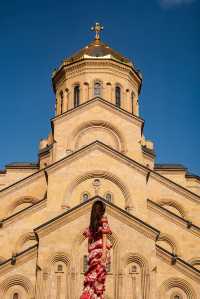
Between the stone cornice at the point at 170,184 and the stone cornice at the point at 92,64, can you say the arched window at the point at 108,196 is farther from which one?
the stone cornice at the point at 92,64

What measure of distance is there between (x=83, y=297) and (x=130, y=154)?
2143 cm

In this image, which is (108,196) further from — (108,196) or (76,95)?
(76,95)

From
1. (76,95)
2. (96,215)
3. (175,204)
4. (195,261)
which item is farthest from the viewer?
(76,95)

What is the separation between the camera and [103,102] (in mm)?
32906

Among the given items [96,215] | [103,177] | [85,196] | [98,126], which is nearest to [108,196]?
[103,177]

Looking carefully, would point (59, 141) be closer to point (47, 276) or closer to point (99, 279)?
point (47, 276)

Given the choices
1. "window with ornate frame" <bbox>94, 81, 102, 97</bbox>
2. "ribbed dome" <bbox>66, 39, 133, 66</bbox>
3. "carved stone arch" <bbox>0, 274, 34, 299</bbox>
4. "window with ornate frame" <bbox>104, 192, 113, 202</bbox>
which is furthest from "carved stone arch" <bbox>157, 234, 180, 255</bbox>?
"ribbed dome" <bbox>66, 39, 133, 66</bbox>

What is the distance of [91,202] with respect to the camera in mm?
25219

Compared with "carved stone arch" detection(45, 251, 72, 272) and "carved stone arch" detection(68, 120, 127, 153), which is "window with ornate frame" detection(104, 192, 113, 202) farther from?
"carved stone arch" detection(45, 251, 72, 272)

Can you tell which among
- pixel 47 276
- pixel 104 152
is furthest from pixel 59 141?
pixel 47 276

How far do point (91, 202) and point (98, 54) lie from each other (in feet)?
54.3

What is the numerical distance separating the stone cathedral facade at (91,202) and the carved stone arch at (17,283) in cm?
5

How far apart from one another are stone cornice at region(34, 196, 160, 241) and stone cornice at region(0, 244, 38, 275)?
3.01ft

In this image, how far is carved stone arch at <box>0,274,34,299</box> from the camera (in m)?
24.3
